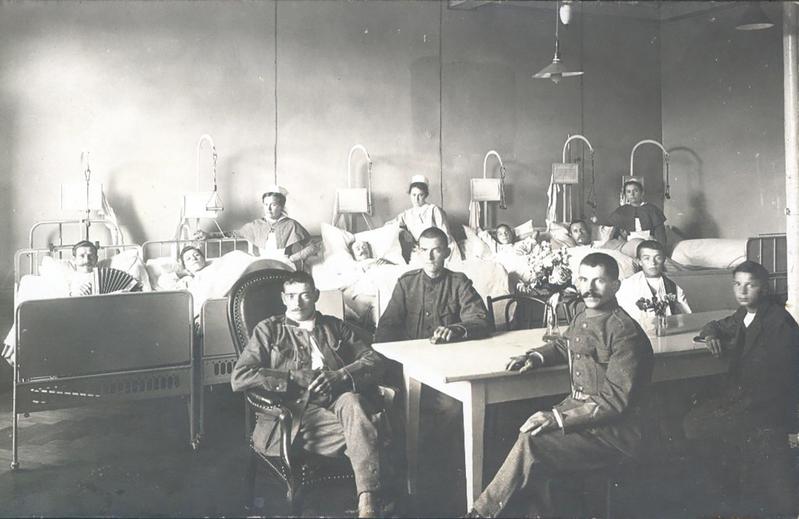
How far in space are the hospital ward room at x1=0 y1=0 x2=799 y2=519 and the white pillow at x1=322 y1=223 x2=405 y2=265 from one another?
0.03 m

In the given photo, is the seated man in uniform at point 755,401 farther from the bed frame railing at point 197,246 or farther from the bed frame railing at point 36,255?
the bed frame railing at point 36,255

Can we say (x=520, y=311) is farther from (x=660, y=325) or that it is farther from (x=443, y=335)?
(x=443, y=335)

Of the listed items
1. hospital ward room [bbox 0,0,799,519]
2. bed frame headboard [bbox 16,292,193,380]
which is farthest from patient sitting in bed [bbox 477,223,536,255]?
bed frame headboard [bbox 16,292,193,380]

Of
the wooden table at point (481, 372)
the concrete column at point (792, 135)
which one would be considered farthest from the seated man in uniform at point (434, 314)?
the concrete column at point (792, 135)

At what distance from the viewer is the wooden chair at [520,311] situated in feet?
13.1

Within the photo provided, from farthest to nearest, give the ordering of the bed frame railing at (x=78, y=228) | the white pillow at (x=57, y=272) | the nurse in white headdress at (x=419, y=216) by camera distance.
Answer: the nurse in white headdress at (x=419, y=216), the bed frame railing at (x=78, y=228), the white pillow at (x=57, y=272)

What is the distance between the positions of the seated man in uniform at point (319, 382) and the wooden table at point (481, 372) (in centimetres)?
18

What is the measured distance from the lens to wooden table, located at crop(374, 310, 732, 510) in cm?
266

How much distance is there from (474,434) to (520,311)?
216 cm

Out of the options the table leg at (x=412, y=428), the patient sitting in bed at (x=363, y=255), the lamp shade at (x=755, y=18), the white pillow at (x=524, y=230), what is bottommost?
the table leg at (x=412, y=428)

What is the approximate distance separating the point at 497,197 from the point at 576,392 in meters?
5.11

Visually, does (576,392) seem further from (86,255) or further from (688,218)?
(688,218)

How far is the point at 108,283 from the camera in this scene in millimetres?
4973

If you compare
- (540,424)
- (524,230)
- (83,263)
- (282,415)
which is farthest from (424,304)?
(524,230)
